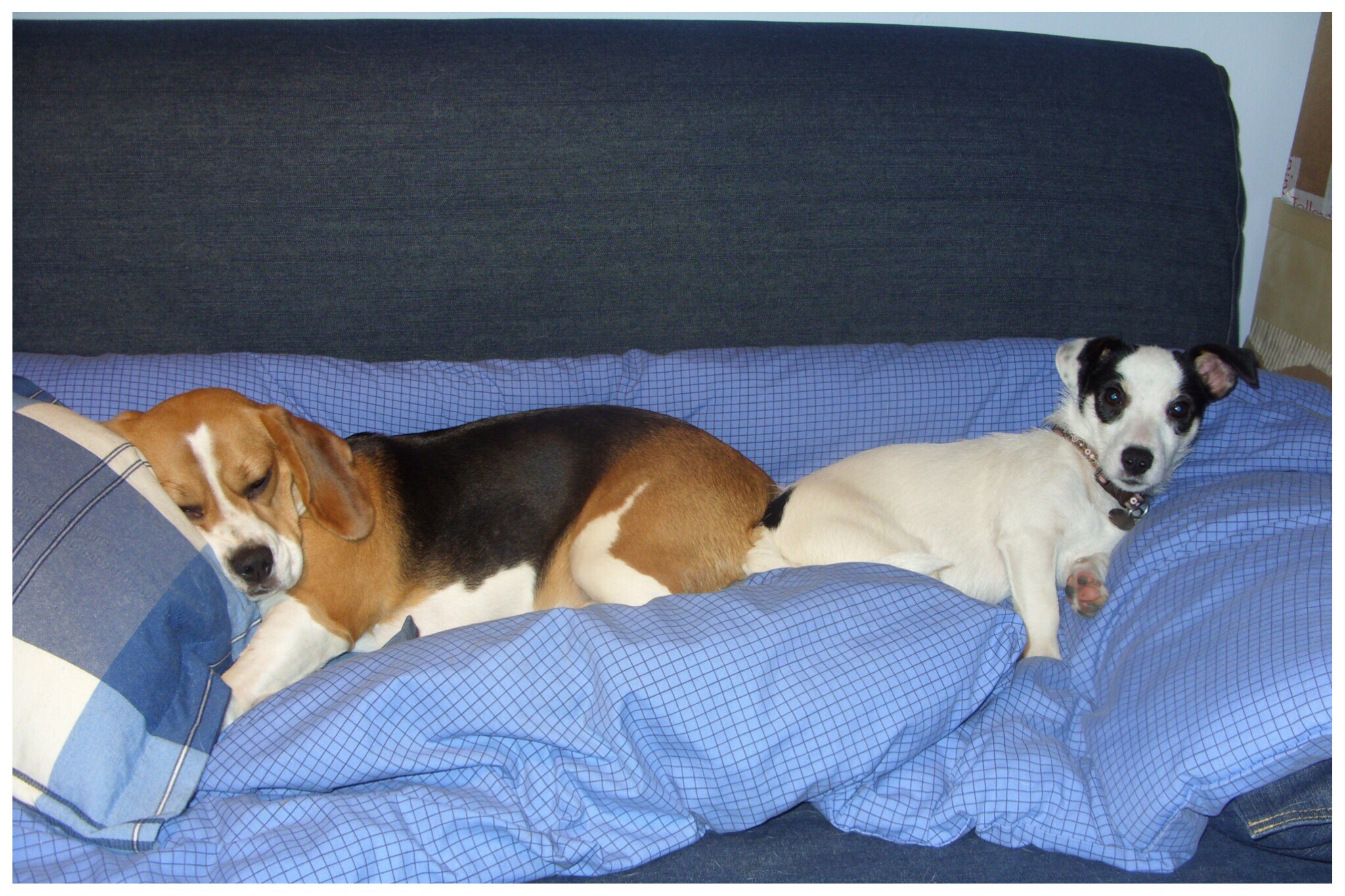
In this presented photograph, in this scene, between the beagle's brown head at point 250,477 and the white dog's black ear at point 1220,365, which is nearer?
the beagle's brown head at point 250,477

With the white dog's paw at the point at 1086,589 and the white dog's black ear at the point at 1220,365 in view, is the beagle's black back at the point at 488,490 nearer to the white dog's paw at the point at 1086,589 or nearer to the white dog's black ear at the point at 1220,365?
the white dog's paw at the point at 1086,589

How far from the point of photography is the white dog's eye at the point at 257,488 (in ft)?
6.62

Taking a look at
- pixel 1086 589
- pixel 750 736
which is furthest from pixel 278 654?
pixel 1086 589

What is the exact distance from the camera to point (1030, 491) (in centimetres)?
240

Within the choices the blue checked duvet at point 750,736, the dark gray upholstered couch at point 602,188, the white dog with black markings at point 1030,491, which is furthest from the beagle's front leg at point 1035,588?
the dark gray upholstered couch at point 602,188

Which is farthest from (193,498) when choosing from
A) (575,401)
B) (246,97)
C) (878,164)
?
(878,164)

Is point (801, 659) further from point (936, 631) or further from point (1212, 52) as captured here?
point (1212, 52)

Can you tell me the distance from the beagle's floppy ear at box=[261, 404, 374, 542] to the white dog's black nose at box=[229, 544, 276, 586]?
199 millimetres

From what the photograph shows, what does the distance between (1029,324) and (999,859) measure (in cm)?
170

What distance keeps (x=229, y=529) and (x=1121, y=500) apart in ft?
7.39

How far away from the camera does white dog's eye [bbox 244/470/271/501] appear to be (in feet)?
6.62

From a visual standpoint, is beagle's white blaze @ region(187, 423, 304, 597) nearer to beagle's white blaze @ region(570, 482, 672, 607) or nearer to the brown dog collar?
beagle's white blaze @ region(570, 482, 672, 607)

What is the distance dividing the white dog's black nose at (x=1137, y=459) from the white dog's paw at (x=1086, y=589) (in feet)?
0.88

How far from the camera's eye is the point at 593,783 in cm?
160
